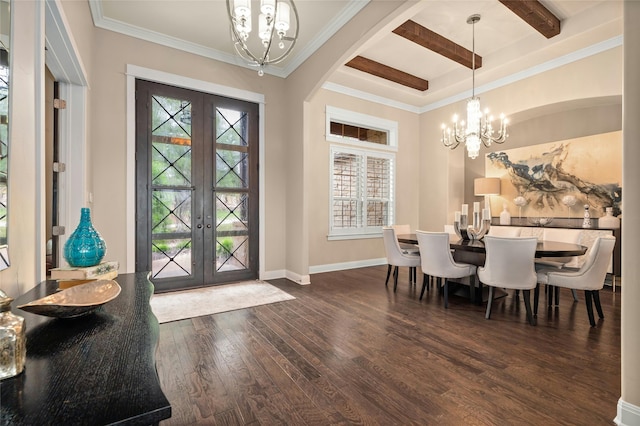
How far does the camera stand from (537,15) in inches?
143

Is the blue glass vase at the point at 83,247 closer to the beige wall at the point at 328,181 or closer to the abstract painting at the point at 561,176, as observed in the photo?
the beige wall at the point at 328,181

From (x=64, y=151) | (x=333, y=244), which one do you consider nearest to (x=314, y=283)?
(x=333, y=244)

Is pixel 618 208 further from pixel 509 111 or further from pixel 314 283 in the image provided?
pixel 314 283

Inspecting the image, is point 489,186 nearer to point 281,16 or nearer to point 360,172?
point 360,172

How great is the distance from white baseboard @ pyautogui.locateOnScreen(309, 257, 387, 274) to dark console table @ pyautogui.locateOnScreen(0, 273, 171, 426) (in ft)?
14.0

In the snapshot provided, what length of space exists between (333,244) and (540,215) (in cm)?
378

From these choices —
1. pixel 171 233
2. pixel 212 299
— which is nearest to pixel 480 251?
pixel 212 299

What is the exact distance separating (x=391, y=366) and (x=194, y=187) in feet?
11.1

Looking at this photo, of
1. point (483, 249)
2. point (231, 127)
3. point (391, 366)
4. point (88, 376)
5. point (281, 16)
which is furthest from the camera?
point (231, 127)

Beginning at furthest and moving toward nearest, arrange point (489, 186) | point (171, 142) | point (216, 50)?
1. point (489, 186)
2. point (216, 50)
3. point (171, 142)

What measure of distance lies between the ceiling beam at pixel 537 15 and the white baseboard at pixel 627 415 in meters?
3.89

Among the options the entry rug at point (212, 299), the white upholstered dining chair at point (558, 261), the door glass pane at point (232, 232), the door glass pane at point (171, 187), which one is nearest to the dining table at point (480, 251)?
the white upholstered dining chair at point (558, 261)

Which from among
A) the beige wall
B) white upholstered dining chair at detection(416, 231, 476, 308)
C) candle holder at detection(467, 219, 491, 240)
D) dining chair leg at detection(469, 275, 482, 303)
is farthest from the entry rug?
candle holder at detection(467, 219, 491, 240)

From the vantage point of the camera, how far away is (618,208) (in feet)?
14.8
